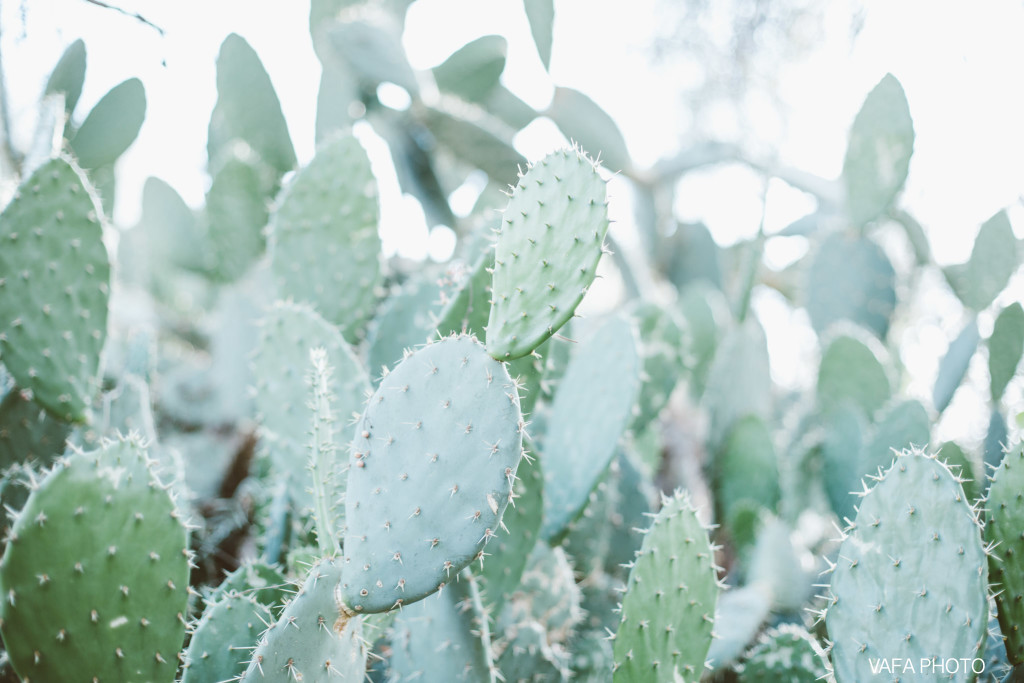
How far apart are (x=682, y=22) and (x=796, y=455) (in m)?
3.31

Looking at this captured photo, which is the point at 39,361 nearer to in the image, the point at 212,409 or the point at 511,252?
the point at 511,252

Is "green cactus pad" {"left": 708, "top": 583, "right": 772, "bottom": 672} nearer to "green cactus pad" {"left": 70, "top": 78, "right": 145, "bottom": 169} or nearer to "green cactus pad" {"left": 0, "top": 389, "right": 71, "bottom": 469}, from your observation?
"green cactus pad" {"left": 0, "top": 389, "right": 71, "bottom": 469}

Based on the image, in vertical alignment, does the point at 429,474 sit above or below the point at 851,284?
below

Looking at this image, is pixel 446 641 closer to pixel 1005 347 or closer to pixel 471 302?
pixel 471 302

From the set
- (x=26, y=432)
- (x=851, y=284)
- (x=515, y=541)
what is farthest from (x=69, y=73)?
(x=851, y=284)

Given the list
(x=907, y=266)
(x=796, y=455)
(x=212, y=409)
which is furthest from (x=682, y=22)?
(x=212, y=409)

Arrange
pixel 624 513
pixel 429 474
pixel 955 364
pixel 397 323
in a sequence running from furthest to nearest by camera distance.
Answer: pixel 955 364, pixel 624 513, pixel 397 323, pixel 429 474

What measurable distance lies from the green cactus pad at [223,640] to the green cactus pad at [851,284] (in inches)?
88.6

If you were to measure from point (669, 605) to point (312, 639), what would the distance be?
1.67ft

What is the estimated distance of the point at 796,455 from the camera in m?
2.18

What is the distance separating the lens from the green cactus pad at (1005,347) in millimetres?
1587

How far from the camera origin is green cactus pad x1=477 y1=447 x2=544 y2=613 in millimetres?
1112

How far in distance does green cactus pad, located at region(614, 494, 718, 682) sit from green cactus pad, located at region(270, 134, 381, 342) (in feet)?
2.75

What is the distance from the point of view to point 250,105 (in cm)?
225
